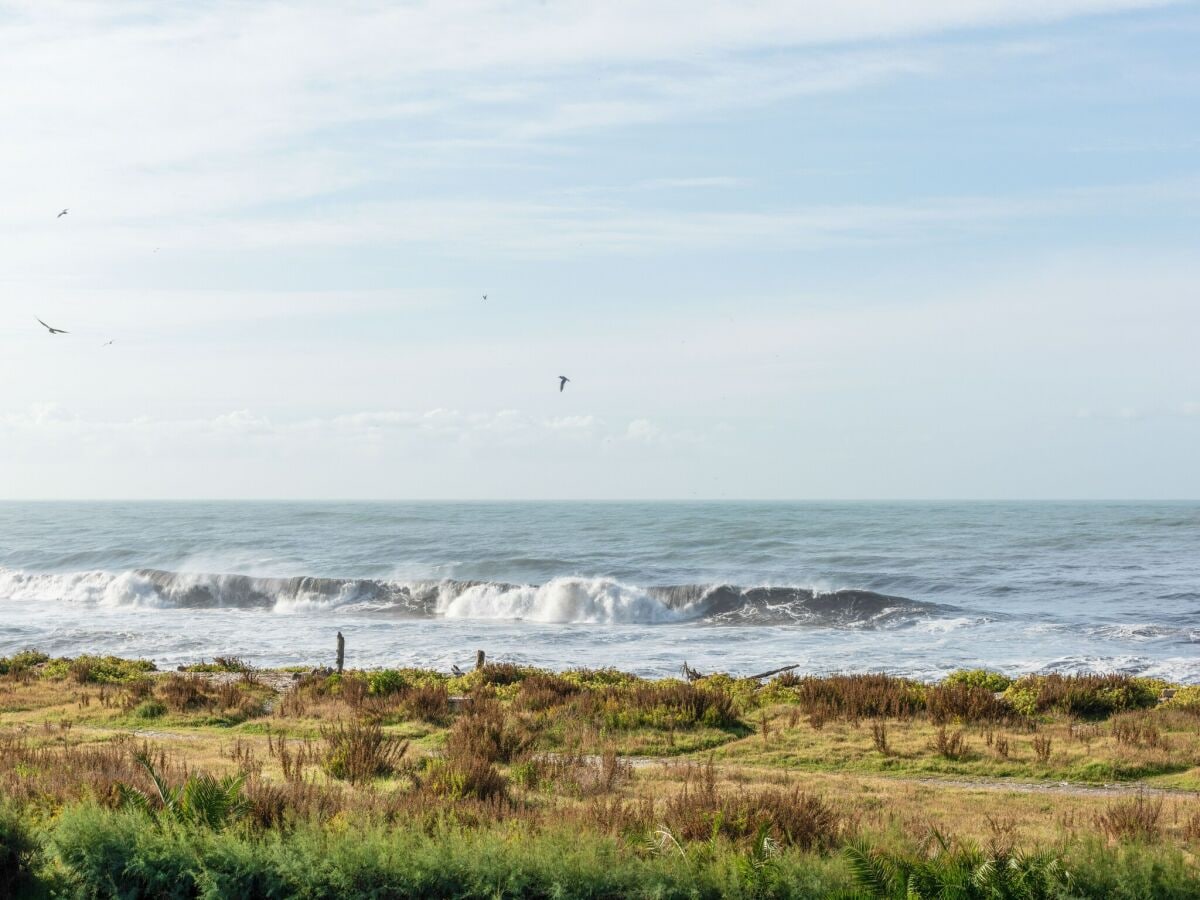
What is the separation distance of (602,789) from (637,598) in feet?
110

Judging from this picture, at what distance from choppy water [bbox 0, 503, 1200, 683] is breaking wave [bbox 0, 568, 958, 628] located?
0.48 ft

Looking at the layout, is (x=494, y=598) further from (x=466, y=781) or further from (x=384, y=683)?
(x=466, y=781)

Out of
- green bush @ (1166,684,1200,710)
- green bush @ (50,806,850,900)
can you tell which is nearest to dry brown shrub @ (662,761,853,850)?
green bush @ (50,806,850,900)

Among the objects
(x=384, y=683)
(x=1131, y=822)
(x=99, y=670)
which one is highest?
(x=1131, y=822)

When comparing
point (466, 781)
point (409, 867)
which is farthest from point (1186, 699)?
point (409, 867)

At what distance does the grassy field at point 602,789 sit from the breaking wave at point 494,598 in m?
21.1

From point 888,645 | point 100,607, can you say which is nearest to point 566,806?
point 888,645

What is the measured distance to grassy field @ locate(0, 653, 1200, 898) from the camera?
7039mm

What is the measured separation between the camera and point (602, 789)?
10555 millimetres

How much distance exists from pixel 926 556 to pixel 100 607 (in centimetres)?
4553

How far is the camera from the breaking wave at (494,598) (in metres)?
40.9

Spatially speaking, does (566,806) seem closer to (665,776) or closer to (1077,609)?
(665,776)

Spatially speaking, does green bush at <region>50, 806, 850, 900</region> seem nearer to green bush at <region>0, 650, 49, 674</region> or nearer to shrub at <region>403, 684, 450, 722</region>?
shrub at <region>403, 684, 450, 722</region>

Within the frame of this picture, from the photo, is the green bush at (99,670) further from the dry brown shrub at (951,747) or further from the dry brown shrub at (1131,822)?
the dry brown shrub at (1131,822)
